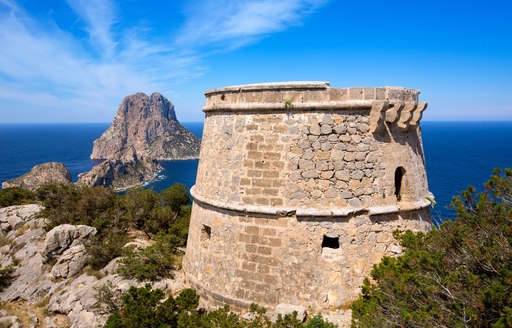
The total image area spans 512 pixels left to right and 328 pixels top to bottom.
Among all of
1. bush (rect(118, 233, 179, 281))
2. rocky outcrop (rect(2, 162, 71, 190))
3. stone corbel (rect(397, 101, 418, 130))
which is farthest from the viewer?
rocky outcrop (rect(2, 162, 71, 190))

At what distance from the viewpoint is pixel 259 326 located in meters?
6.98

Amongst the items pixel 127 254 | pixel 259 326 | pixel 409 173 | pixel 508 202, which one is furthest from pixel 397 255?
pixel 127 254

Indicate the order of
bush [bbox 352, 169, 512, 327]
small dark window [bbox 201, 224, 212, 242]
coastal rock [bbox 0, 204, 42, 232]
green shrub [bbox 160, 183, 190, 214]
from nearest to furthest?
bush [bbox 352, 169, 512, 327]
small dark window [bbox 201, 224, 212, 242]
green shrub [bbox 160, 183, 190, 214]
coastal rock [bbox 0, 204, 42, 232]

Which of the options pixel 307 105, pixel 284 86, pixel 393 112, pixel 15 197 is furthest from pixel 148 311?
pixel 15 197

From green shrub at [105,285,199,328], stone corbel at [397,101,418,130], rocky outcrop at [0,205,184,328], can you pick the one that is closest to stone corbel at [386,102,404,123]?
stone corbel at [397,101,418,130]

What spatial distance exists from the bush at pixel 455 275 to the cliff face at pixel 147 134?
114114 mm

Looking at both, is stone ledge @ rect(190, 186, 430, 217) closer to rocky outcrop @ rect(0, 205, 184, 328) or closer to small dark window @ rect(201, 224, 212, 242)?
small dark window @ rect(201, 224, 212, 242)

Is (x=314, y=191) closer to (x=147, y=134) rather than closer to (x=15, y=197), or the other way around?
(x=15, y=197)

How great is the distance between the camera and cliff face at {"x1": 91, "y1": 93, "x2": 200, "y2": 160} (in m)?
124

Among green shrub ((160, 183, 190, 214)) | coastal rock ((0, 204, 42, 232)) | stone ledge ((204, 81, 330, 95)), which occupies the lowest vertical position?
coastal rock ((0, 204, 42, 232))

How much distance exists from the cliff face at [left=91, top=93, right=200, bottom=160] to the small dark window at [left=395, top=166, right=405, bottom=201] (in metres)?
112

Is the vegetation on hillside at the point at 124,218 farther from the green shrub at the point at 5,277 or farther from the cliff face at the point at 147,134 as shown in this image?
the cliff face at the point at 147,134

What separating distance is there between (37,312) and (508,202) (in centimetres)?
1403

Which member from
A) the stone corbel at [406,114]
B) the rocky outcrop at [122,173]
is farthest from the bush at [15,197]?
the rocky outcrop at [122,173]
